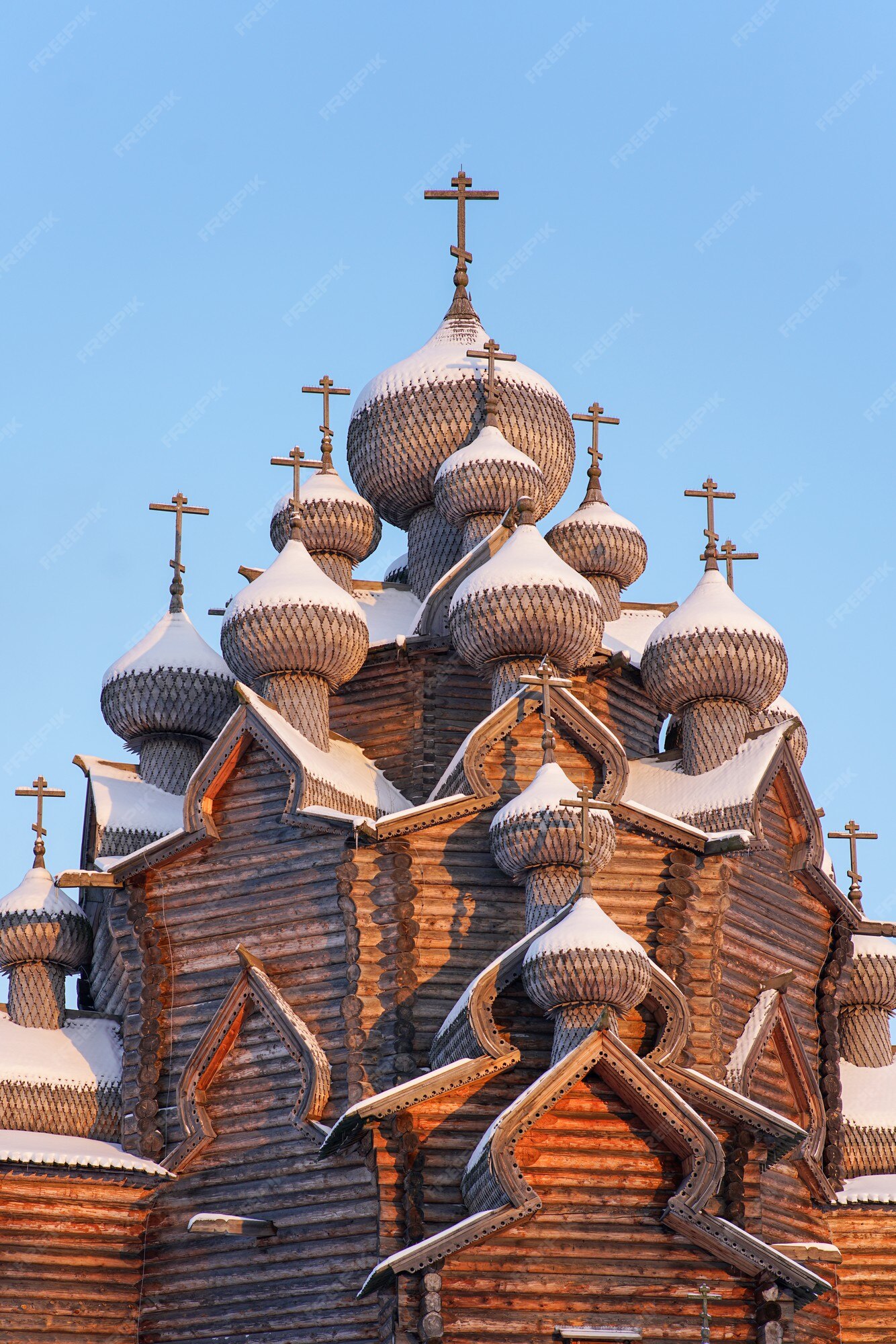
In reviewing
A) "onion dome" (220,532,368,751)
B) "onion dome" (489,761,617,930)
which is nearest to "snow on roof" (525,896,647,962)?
"onion dome" (489,761,617,930)

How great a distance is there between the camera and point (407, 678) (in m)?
20.6

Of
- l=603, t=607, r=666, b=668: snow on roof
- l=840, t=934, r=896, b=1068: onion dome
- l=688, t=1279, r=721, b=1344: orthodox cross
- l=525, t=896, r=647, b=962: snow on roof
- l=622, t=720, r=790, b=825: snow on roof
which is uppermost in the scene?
l=603, t=607, r=666, b=668: snow on roof

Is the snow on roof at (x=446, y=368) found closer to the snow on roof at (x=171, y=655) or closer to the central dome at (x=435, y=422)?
the central dome at (x=435, y=422)

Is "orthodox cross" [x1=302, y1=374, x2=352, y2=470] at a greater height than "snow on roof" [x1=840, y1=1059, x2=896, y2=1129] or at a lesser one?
greater

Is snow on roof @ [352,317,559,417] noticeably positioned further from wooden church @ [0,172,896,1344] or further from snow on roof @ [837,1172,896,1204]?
snow on roof @ [837,1172,896,1204]

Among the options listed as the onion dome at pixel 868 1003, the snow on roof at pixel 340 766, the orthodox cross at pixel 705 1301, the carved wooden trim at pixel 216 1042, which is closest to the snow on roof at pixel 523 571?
the snow on roof at pixel 340 766

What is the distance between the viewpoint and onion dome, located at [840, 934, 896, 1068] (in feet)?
71.1

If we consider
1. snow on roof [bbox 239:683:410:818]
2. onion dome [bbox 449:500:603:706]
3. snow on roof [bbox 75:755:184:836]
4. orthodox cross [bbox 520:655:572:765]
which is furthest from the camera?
snow on roof [bbox 75:755:184:836]

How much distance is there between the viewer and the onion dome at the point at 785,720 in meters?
21.8

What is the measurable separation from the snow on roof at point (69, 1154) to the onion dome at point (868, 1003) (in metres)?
7.10

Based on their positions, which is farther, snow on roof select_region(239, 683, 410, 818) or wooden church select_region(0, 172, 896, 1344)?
snow on roof select_region(239, 683, 410, 818)

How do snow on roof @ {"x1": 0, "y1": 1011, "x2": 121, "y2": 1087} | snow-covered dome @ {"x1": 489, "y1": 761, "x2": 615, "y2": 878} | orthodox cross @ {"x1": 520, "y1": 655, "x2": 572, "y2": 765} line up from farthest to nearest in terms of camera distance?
1. snow on roof @ {"x1": 0, "y1": 1011, "x2": 121, "y2": 1087}
2. orthodox cross @ {"x1": 520, "y1": 655, "x2": 572, "y2": 765}
3. snow-covered dome @ {"x1": 489, "y1": 761, "x2": 615, "y2": 878}

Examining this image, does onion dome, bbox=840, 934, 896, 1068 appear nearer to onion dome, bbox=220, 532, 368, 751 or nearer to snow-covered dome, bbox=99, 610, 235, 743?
onion dome, bbox=220, 532, 368, 751

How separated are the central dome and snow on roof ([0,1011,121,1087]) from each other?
629cm
